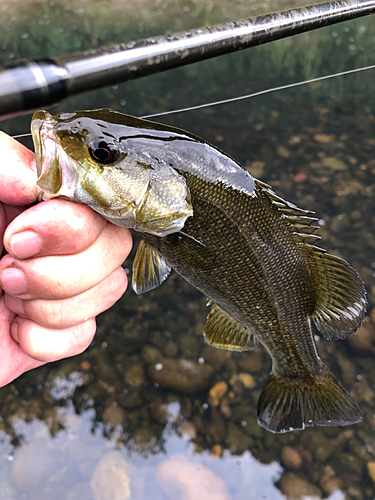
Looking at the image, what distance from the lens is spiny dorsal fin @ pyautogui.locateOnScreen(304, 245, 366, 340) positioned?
48.3 inches

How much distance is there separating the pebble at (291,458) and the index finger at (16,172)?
189cm

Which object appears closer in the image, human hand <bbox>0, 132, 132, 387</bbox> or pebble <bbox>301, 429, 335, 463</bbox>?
human hand <bbox>0, 132, 132, 387</bbox>

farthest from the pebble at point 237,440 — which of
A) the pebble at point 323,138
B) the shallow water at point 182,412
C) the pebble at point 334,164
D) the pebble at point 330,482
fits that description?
the pebble at point 323,138

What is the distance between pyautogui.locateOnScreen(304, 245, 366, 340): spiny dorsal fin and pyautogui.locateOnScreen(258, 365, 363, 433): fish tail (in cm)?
28

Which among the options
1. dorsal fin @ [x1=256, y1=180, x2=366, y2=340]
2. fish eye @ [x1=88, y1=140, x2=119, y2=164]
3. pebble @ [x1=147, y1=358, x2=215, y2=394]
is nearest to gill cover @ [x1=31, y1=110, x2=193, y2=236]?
fish eye @ [x1=88, y1=140, x2=119, y2=164]

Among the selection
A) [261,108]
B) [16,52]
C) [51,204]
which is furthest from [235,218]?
[16,52]

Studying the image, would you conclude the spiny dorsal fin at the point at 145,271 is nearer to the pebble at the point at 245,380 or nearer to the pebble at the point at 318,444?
the pebble at the point at 245,380

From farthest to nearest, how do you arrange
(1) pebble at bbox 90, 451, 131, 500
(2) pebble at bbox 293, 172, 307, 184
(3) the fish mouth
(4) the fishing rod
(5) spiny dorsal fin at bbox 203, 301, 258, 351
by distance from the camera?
(2) pebble at bbox 293, 172, 307, 184 → (1) pebble at bbox 90, 451, 131, 500 → (5) spiny dorsal fin at bbox 203, 301, 258, 351 → (3) the fish mouth → (4) the fishing rod

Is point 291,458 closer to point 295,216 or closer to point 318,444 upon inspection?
point 318,444

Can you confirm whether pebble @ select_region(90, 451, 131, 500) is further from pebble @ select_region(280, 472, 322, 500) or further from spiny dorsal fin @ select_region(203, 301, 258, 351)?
spiny dorsal fin @ select_region(203, 301, 258, 351)

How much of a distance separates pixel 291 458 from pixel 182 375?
2.41 feet

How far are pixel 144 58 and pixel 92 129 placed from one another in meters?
0.28

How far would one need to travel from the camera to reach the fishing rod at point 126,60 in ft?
1.95

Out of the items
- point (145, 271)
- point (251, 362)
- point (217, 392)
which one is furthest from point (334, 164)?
point (145, 271)
